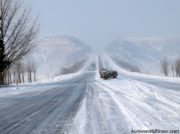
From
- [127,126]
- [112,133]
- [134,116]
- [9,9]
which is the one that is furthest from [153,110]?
[9,9]

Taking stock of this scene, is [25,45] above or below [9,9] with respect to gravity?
below

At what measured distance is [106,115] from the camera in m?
11.7

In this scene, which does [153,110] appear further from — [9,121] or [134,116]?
[9,121]

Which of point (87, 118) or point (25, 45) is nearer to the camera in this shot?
point (87, 118)

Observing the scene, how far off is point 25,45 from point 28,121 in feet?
106

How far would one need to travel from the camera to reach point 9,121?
11234 millimetres

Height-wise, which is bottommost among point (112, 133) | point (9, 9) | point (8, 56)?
point (112, 133)

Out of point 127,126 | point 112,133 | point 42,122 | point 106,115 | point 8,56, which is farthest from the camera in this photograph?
point 8,56

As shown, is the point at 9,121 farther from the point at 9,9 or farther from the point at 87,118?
the point at 9,9

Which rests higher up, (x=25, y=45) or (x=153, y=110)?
(x=25, y=45)

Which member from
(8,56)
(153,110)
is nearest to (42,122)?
(153,110)

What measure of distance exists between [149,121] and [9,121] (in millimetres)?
4223

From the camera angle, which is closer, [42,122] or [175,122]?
[175,122]

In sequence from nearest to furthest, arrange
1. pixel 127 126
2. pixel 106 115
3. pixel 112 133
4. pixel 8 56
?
pixel 112 133 < pixel 127 126 < pixel 106 115 < pixel 8 56
